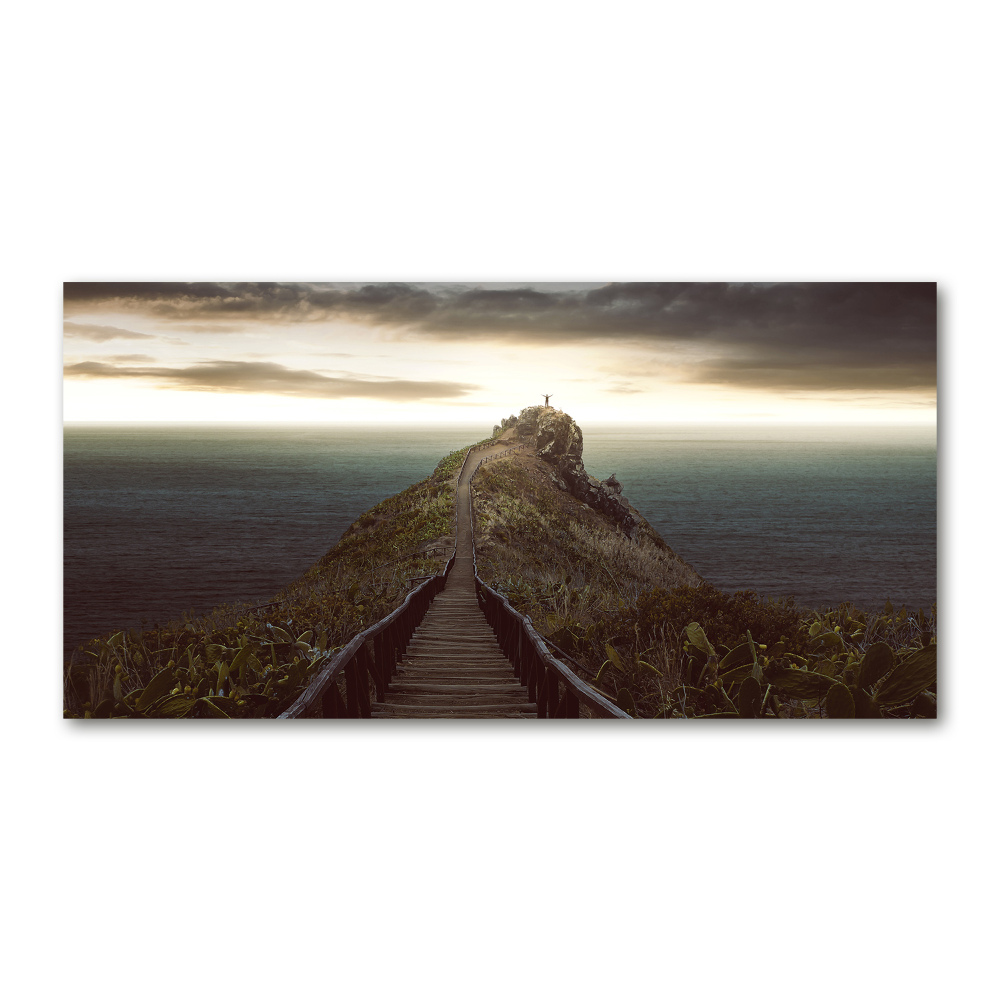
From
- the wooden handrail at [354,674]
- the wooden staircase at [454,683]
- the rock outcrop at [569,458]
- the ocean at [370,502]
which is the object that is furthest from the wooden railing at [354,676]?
the rock outcrop at [569,458]

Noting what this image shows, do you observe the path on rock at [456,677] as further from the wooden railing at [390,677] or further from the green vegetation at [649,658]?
the green vegetation at [649,658]

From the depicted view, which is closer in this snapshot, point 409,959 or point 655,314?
point 409,959

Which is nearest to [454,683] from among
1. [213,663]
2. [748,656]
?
[213,663]

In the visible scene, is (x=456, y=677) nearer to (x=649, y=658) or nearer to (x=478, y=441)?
(x=649, y=658)

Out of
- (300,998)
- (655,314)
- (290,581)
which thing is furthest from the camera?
(290,581)
